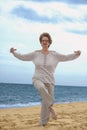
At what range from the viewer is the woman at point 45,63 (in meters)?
9.54

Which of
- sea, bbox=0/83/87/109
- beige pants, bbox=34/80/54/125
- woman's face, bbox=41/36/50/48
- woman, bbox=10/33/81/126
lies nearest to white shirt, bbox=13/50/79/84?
woman, bbox=10/33/81/126

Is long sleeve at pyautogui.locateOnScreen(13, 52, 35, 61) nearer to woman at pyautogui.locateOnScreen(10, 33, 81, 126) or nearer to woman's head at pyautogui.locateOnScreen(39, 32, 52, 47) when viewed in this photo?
woman at pyautogui.locateOnScreen(10, 33, 81, 126)

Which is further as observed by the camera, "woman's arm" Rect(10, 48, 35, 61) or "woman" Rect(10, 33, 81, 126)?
"woman's arm" Rect(10, 48, 35, 61)

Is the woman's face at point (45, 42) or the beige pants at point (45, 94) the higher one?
the woman's face at point (45, 42)

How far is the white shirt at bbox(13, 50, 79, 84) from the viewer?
961 centimetres

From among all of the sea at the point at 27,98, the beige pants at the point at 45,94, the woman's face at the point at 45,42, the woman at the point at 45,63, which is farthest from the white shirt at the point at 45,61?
the sea at the point at 27,98

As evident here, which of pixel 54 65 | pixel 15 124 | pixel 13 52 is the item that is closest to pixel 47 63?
pixel 54 65

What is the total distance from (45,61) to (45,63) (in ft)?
0.15

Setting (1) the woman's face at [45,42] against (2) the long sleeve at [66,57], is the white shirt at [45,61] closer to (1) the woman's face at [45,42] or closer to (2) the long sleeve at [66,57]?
(2) the long sleeve at [66,57]

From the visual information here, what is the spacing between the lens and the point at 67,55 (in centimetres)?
965

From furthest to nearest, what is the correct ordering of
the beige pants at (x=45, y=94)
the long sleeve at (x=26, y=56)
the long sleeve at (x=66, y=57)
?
the long sleeve at (x=26, y=56) → the long sleeve at (x=66, y=57) → the beige pants at (x=45, y=94)

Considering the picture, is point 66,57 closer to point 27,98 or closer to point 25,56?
point 25,56

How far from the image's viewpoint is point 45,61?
964 cm

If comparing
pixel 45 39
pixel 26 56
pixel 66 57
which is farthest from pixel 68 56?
pixel 26 56
